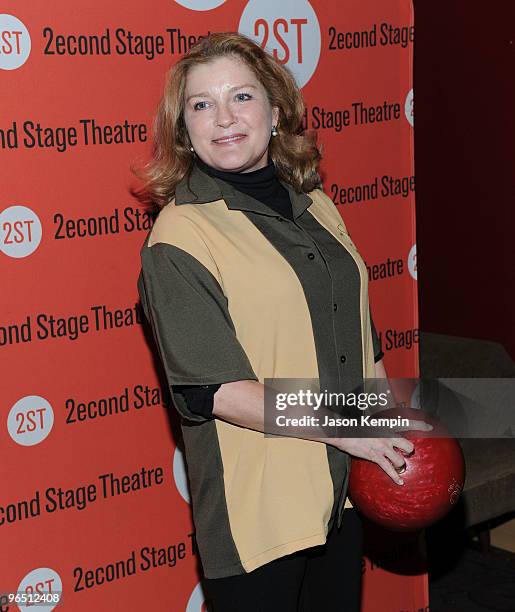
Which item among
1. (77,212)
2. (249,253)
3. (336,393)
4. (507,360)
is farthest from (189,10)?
(507,360)

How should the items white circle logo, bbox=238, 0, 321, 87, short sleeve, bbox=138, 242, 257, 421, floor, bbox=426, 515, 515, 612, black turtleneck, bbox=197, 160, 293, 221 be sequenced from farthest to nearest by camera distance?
floor, bbox=426, 515, 515, 612 → white circle logo, bbox=238, 0, 321, 87 → black turtleneck, bbox=197, 160, 293, 221 → short sleeve, bbox=138, 242, 257, 421

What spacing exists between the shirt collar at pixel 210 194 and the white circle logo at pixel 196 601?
1.18 metres

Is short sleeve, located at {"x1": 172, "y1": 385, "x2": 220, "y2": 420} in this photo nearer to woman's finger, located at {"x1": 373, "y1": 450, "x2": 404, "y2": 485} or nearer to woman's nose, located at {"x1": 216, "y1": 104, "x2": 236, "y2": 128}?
woman's finger, located at {"x1": 373, "y1": 450, "x2": 404, "y2": 485}

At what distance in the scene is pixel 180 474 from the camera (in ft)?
9.24

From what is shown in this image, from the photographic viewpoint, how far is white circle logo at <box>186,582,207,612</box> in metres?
2.89

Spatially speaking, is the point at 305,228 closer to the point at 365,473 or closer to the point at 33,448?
the point at 365,473

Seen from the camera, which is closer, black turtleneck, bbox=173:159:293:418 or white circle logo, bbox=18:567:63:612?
black turtleneck, bbox=173:159:293:418

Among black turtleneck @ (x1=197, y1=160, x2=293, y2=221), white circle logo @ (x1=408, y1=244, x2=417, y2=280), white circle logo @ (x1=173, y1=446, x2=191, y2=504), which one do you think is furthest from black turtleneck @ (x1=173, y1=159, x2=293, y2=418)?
white circle logo @ (x1=408, y1=244, x2=417, y2=280)

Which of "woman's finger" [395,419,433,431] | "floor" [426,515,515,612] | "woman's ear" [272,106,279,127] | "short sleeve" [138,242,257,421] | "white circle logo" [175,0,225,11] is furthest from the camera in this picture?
"floor" [426,515,515,612]

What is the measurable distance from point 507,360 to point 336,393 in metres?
2.54

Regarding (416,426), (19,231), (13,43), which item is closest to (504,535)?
(416,426)

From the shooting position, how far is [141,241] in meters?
2.67

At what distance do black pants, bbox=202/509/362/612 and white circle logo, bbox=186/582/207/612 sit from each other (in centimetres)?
50

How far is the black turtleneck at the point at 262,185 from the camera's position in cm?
238
